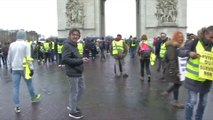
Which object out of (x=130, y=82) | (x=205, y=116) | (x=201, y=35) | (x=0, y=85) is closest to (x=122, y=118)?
(x=205, y=116)

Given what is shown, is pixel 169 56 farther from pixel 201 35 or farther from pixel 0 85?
pixel 0 85

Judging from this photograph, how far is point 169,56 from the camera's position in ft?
33.1

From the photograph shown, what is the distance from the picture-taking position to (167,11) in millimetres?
30641

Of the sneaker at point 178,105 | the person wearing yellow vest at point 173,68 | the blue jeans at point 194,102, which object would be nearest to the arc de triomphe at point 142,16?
the person wearing yellow vest at point 173,68

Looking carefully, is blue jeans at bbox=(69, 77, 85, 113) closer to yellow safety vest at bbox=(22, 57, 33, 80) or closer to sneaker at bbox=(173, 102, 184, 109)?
yellow safety vest at bbox=(22, 57, 33, 80)

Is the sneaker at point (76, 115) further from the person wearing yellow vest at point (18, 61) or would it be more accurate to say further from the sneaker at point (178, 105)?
the sneaker at point (178, 105)

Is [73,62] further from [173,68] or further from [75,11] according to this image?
[75,11]

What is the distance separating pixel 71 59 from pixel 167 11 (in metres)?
23.6

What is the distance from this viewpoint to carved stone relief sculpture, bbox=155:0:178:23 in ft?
101

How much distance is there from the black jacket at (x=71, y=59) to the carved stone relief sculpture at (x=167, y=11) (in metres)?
23.4

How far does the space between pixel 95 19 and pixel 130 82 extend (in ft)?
64.4

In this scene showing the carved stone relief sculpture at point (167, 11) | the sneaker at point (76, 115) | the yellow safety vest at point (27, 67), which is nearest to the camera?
the sneaker at point (76, 115)

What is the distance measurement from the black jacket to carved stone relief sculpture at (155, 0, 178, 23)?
2340 cm

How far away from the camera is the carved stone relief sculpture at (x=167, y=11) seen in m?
30.6
